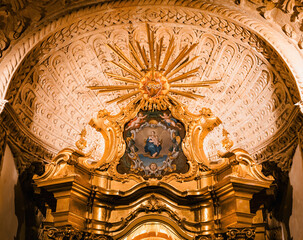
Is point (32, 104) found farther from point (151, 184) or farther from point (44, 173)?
point (151, 184)

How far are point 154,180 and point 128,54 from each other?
254 centimetres

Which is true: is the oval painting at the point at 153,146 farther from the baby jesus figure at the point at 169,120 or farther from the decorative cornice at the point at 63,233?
the decorative cornice at the point at 63,233

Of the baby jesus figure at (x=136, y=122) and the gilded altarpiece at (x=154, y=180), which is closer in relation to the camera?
the gilded altarpiece at (x=154, y=180)

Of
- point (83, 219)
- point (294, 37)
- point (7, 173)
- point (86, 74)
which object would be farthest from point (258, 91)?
point (7, 173)

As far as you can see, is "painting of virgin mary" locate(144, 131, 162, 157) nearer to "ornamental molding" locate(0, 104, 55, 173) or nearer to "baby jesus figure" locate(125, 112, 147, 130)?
"baby jesus figure" locate(125, 112, 147, 130)

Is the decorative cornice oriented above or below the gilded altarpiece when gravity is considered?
below

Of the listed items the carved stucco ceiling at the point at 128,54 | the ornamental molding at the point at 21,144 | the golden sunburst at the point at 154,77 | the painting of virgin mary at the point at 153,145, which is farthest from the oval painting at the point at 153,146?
the ornamental molding at the point at 21,144

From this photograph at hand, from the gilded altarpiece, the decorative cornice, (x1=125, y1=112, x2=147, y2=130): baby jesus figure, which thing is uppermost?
(x1=125, y1=112, x2=147, y2=130): baby jesus figure

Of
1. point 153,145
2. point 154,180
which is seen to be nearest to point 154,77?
point 153,145

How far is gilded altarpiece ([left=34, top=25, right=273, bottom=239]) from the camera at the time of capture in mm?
7297

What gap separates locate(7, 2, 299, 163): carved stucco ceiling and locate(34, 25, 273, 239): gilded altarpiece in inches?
17.4

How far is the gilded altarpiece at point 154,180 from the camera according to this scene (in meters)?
7.30

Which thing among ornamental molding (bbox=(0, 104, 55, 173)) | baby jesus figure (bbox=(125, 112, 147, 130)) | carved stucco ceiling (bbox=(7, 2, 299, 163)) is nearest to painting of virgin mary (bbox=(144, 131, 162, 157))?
baby jesus figure (bbox=(125, 112, 147, 130))

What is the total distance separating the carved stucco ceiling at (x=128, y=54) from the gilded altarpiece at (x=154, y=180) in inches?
17.4
